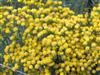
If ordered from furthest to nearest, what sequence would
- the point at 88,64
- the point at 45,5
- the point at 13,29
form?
the point at 45,5
the point at 13,29
the point at 88,64

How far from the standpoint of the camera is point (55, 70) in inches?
148

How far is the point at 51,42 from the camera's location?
12.0 feet

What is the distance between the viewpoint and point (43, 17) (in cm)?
400

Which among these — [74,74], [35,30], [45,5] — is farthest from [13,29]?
[74,74]

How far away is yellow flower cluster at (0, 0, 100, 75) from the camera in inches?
144

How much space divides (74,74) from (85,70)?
12 cm

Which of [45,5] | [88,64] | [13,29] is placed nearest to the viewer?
[88,64]

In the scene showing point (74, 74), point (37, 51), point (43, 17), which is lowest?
point (74, 74)

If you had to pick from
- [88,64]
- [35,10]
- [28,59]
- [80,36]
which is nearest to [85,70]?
[88,64]

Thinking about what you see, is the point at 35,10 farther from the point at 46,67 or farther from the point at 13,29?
the point at 46,67

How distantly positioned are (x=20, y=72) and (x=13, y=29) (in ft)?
1.61

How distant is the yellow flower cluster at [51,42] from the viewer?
3.65m

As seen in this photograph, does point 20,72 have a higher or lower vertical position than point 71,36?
lower

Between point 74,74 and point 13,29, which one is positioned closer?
point 74,74
